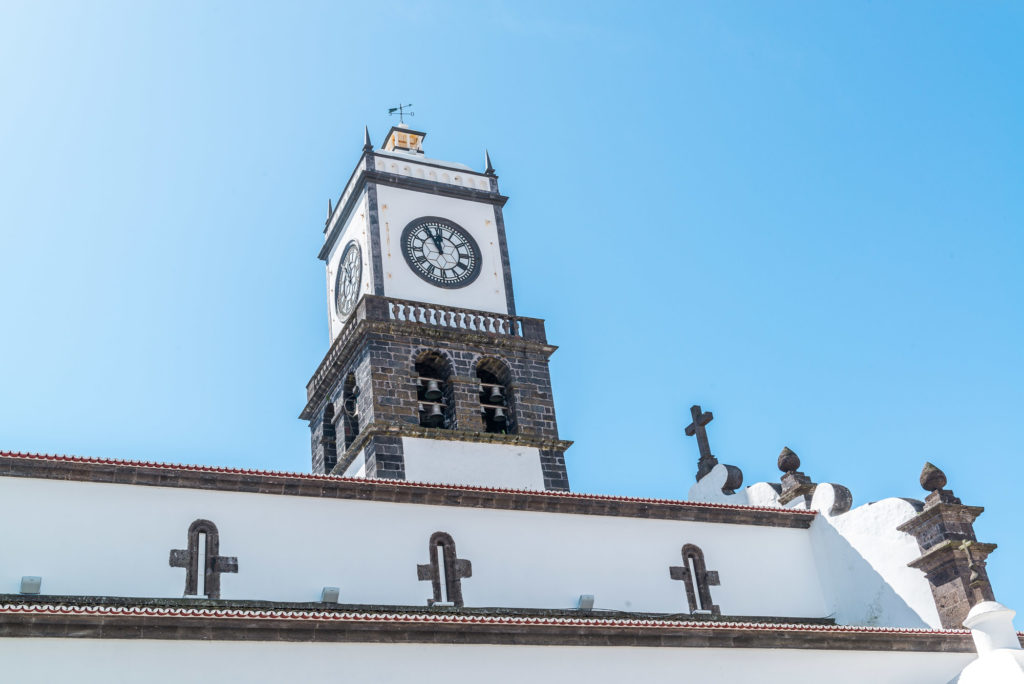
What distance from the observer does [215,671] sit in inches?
525

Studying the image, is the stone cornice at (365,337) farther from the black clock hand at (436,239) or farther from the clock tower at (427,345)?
the black clock hand at (436,239)

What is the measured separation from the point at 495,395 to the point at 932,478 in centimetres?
987

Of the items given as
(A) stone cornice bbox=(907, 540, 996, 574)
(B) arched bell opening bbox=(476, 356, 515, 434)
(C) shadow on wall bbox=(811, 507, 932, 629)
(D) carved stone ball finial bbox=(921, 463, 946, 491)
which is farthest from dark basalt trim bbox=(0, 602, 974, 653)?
(B) arched bell opening bbox=(476, 356, 515, 434)

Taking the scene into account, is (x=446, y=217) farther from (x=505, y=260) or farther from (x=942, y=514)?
(x=942, y=514)

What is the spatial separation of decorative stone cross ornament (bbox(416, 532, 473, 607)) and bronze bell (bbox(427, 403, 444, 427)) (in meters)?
6.82

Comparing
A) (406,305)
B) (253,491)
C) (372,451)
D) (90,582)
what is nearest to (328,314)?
(406,305)

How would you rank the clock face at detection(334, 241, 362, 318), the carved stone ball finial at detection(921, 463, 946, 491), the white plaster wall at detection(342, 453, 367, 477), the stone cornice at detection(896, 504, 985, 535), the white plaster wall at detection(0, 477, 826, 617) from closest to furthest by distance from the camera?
the white plaster wall at detection(0, 477, 826, 617) < the stone cornice at detection(896, 504, 985, 535) < the carved stone ball finial at detection(921, 463, 946, 491) < the white plaster wall at detection(342, 453, 367, 477) < the clock face at detection(334, 241, 362, 318)

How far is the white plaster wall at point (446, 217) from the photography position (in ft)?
89.6

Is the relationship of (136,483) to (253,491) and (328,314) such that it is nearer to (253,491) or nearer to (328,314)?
(253,491)

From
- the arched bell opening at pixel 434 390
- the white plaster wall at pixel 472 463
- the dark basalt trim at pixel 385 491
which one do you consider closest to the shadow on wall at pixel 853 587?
the dark basalt trim at pixel 385 491

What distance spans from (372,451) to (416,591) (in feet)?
21.6

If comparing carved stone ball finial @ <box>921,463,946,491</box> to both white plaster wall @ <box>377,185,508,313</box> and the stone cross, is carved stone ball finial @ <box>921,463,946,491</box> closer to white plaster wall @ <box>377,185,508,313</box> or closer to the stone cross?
the stone cross

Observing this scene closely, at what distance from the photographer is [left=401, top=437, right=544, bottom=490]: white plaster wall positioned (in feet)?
79.2

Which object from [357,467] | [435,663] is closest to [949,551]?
[435,663]
